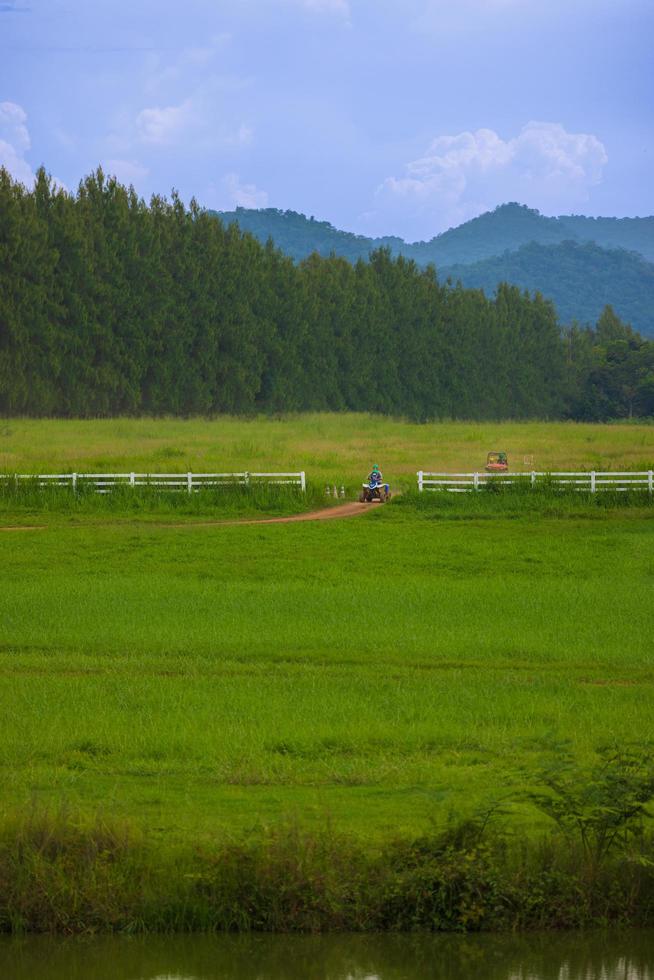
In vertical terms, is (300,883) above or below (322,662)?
below

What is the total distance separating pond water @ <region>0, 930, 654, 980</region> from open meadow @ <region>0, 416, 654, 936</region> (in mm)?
911

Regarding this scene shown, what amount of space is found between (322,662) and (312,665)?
39cm

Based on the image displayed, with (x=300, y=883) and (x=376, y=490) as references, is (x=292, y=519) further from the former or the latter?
(x=300, y=883)

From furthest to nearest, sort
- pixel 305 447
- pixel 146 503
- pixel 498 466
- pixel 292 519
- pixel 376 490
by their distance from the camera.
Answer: pixel 305 447, pixel 498 466, pixel 376 490, pixel 146 503, pixel 292 519

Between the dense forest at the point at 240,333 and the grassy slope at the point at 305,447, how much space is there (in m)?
9.89

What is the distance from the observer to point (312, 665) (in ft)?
66.0

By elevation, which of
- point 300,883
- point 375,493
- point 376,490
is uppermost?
point 376,490

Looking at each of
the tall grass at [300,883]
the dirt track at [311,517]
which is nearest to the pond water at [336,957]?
the tall grass at [300,883]

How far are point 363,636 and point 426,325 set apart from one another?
108 meters

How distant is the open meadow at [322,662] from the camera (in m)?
13.0

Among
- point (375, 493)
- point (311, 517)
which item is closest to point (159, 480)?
point (311, 517)

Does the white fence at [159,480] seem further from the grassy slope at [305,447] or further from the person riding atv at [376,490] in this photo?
the grassy slope at [305,447]

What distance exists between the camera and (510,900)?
11375 mm

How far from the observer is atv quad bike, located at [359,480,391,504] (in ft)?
140
